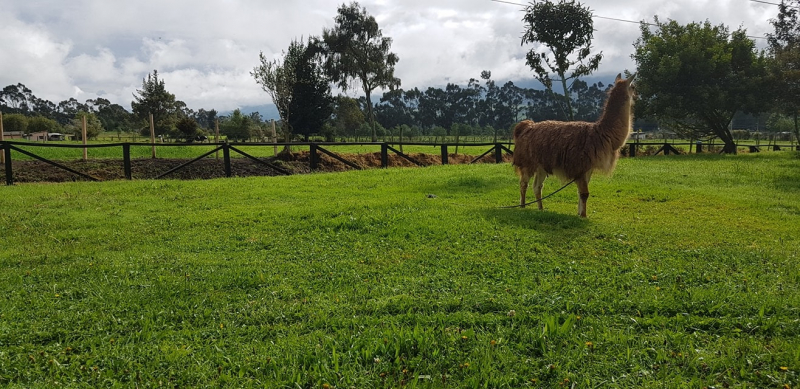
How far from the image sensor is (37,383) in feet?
9.22

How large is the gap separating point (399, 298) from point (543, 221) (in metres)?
4.21

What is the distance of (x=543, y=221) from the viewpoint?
747 cm

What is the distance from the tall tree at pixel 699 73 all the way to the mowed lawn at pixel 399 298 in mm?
22327

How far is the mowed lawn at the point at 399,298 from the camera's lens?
117 inches

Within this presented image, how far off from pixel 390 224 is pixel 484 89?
10307 centimetres

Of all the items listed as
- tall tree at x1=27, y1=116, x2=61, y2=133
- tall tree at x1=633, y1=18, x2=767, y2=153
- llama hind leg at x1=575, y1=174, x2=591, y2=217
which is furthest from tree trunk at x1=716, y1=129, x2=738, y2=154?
tall tree at x1=27, y1=116, x2=61, y2=133

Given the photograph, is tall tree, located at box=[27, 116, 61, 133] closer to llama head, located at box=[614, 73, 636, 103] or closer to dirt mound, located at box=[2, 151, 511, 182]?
dirt mound, located at box=[2, 151, 511, 182]

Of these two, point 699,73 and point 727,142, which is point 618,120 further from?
point 727,142

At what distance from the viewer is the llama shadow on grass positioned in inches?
268

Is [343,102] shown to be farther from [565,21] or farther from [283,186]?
[283,186]

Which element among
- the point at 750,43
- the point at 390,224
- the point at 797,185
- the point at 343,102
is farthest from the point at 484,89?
the point at 390,224

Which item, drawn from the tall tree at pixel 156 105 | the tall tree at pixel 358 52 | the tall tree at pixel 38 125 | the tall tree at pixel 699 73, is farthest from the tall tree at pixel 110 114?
the tall tree at pixel 699 73

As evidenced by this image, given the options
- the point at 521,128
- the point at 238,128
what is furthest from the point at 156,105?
the point at 521,128

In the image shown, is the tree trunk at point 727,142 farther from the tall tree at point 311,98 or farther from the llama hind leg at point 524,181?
the tall tree at point 311,98
